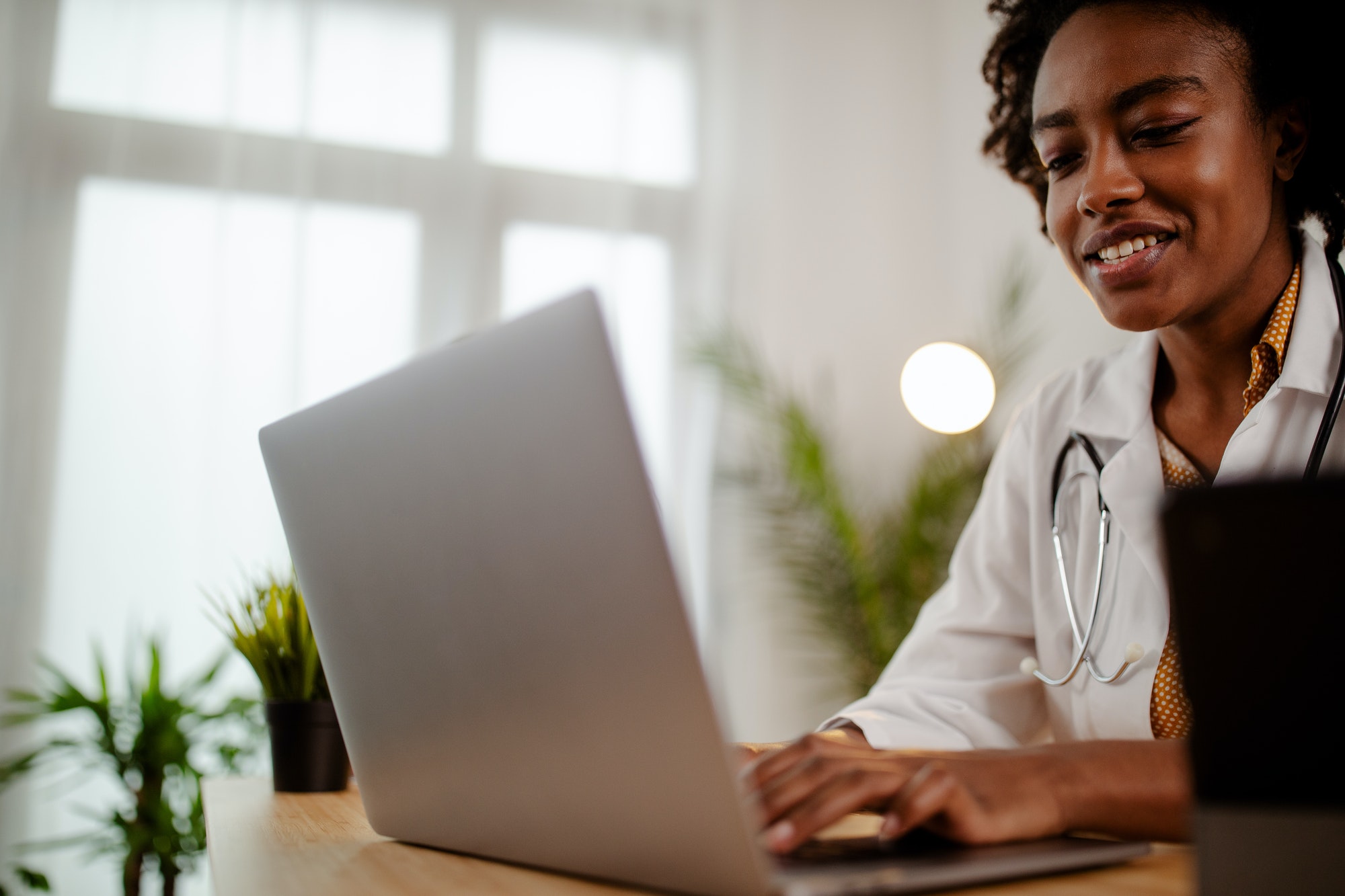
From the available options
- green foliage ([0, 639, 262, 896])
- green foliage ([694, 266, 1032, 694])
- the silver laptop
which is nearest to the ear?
the silver laptop

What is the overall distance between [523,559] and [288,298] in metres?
2.54

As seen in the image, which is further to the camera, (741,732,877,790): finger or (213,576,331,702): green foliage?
(213,576,331,702): green foliage

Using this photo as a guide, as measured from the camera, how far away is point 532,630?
539mm

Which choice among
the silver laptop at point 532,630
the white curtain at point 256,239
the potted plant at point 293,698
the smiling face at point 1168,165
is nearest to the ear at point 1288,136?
the smiling face at point 1168,165

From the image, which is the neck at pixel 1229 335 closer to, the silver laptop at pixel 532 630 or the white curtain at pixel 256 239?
the silver laptop at pixel 532 630

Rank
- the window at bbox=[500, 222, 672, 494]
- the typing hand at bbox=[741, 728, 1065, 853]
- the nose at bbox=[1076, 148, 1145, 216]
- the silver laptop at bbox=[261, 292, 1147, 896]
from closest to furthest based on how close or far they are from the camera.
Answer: the silver laptop at bbox=[261, 292, 1147, 896], the typing hand at bbox=[741, 728, 1065, 853], the nose at bbox=[1076, 148, 1145, 216], the window at bbox=[500, 222, 672, 494]

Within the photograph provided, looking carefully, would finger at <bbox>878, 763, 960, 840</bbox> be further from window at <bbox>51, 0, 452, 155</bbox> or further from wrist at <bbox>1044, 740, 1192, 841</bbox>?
window at <bbox>51, 0, 452, 155</bbox>

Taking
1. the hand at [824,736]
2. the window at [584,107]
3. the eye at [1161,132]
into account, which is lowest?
the hand at [824,736]

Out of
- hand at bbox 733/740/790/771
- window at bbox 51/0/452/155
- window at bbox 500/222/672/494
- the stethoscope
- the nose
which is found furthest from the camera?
→ window at bbox 500/222/672/494

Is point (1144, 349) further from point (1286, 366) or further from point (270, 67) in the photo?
point (270, 67)

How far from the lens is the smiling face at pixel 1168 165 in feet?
3.54

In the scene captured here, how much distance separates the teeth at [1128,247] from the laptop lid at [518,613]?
0.86 m

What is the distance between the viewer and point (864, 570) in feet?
9.26

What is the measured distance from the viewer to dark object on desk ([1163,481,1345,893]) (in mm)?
310
